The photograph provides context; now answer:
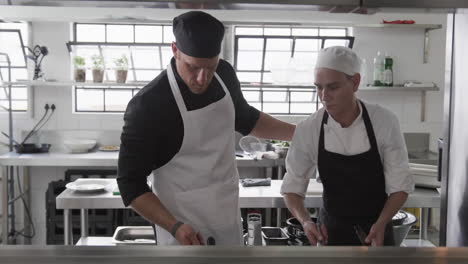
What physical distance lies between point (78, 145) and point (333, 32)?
3002 millimetres

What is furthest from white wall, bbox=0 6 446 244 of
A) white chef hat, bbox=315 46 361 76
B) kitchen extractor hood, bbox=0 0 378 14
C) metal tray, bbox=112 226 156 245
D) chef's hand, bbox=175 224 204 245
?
kitchen extractor hood, bbox=0 0 378 14

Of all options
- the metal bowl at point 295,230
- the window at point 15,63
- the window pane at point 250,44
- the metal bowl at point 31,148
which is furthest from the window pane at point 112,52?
the metal bowl at point 295,230

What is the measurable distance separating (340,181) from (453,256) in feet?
3.91

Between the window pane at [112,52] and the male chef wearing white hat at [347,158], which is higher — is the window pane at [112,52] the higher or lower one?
the higher one

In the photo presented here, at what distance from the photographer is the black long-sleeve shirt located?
1.69 m

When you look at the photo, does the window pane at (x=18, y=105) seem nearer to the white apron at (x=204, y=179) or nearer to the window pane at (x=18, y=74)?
the window pane at (x=18, y=74)

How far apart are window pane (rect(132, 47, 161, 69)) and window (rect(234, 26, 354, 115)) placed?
0.86 metres

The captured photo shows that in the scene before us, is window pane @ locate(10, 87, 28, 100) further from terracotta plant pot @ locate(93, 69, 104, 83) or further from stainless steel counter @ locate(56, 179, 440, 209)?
stainless steel counter @ locate(56, 179, 440, 209)

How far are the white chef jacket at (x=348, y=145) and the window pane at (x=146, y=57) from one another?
3.91 meters

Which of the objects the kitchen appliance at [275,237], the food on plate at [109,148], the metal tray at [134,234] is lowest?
the metal tray at [134,234]

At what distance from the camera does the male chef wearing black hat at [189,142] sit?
164cm

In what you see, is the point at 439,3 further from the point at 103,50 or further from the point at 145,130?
the point at 103,50

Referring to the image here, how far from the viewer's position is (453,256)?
891 millimetres

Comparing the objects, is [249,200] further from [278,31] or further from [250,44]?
[278,31]
